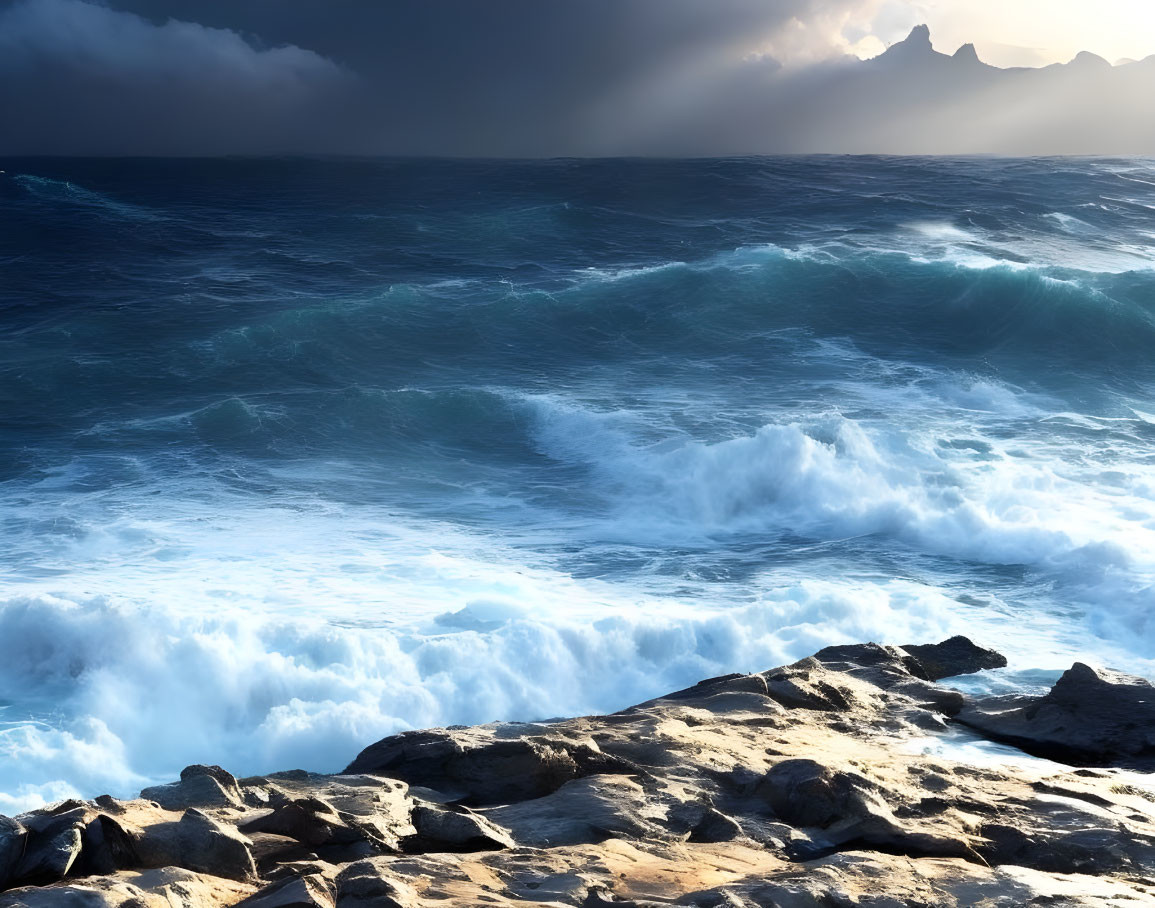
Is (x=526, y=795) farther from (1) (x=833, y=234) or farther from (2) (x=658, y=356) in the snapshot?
(1) (x=833, y=234)

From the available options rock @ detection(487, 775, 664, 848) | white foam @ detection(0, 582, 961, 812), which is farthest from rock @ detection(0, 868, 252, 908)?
white foam @ detection(0, 582, 961, 812)

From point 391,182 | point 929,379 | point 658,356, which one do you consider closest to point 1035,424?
point 929,379

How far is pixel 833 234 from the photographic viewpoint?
3638 centimetres

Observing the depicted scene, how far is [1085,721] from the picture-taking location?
8977mm

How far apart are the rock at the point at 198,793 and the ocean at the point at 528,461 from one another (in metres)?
3.15

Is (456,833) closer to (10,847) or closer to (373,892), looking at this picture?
(373,892)

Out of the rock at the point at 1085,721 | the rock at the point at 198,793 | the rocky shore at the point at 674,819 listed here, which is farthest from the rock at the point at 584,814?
the rock at the point at 1085,721

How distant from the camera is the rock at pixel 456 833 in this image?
640 centimetres

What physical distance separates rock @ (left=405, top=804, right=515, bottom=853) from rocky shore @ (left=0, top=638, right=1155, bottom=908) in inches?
0.5

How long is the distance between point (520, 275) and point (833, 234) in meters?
10.8

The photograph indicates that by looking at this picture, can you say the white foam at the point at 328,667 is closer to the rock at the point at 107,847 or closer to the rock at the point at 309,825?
the rock at the point at 309,825

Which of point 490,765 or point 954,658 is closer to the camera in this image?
point 490,765

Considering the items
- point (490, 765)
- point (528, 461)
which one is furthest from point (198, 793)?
point (528, 461)

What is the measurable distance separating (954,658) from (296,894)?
25.6 ft
